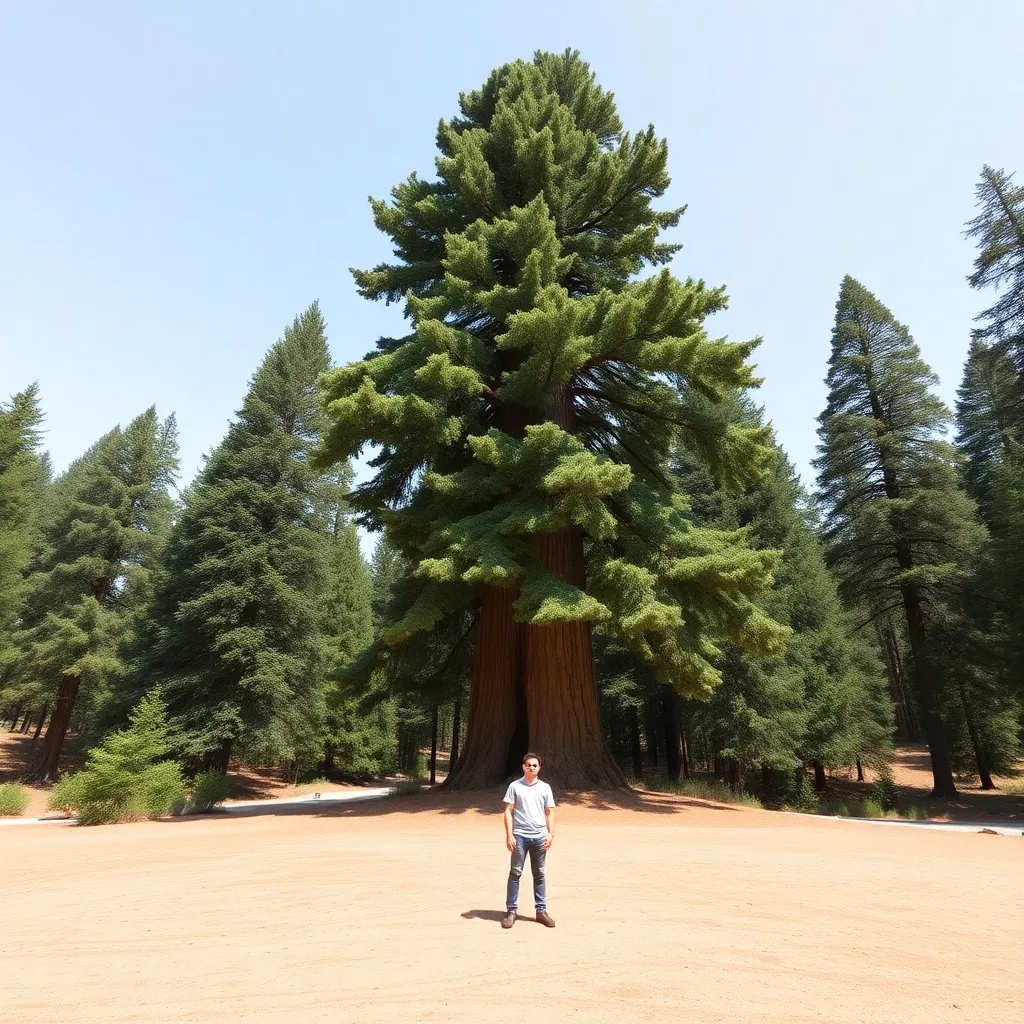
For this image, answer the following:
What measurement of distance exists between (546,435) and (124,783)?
11749mm

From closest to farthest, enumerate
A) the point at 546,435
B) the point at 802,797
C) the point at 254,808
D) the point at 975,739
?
1. the point at 546,435
2. the point at 254,808
3. the point at 802,797
4. the point at 975,739

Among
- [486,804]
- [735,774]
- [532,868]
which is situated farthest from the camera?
[735,774]

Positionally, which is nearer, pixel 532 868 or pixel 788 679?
pixel 532 868

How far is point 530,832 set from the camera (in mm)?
4863

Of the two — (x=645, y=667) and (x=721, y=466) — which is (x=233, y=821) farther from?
(x=645, y=667)

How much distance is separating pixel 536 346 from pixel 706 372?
414 centimetres

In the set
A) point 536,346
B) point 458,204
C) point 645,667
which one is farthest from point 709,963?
point 645,667

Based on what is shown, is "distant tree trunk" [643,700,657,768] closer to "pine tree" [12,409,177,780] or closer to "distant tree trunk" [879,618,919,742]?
"distant tree trunk" [879,618,919,742]

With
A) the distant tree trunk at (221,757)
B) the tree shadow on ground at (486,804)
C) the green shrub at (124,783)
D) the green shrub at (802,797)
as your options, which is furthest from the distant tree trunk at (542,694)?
the green shrub at (802,797)

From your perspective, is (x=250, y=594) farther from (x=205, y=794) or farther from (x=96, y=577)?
(x=96, y=577)

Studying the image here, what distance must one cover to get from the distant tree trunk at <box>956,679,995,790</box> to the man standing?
23.2 meters

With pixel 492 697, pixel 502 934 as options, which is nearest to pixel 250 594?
pixel 492 697

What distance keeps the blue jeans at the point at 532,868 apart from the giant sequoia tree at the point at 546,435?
5.33 m

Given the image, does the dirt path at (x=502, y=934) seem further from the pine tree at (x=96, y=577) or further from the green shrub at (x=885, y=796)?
the pine tree at (x=96, y=577)
